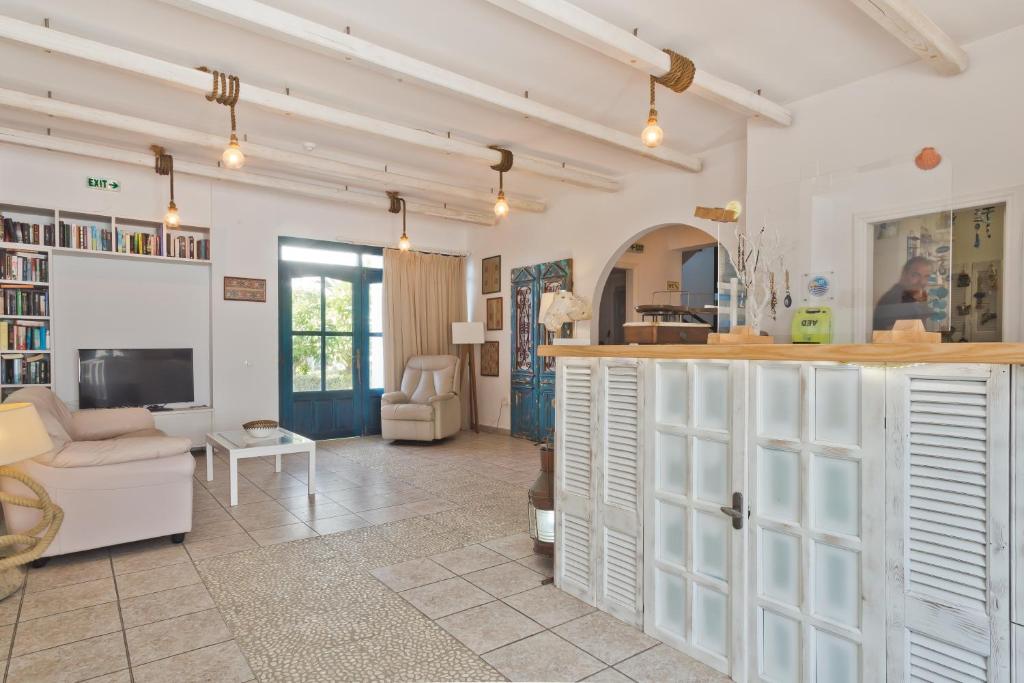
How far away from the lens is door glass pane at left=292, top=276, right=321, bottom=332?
735 centimetres

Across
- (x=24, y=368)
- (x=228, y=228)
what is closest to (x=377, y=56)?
(x=228, y=228)

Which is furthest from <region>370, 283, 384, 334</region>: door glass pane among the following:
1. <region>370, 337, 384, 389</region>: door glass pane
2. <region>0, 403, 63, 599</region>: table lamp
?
<region>0, 403, 63, 599</region>: table lamp

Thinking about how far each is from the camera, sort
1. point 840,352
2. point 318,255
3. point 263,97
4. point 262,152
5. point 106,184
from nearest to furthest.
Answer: point 840,352
point 263,97
point 262,152
point 106,184
point 318,255

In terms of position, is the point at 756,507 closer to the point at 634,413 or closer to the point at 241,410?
the point at 634,413

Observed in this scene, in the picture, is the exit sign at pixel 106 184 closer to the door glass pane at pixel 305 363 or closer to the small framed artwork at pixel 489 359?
the door glass pane at pixel 305 363

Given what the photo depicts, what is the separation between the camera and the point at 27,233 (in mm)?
5574

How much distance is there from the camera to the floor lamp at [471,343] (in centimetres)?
802

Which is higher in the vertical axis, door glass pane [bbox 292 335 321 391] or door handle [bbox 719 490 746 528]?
door glass pane [bbox 292 335 321 391]

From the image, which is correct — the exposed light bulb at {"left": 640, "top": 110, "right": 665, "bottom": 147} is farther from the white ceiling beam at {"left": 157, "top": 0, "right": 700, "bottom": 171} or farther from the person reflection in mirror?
the person reflection in mirror

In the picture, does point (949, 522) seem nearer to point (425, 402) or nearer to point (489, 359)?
point (425, 402)

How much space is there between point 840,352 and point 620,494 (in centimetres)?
114

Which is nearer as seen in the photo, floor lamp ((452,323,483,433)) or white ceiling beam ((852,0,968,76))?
white ceiling beam ((852,0,968,76))

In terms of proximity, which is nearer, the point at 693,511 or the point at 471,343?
the point at 693,511

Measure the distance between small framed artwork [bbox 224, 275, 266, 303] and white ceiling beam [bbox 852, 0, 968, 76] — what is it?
6.24 meters
